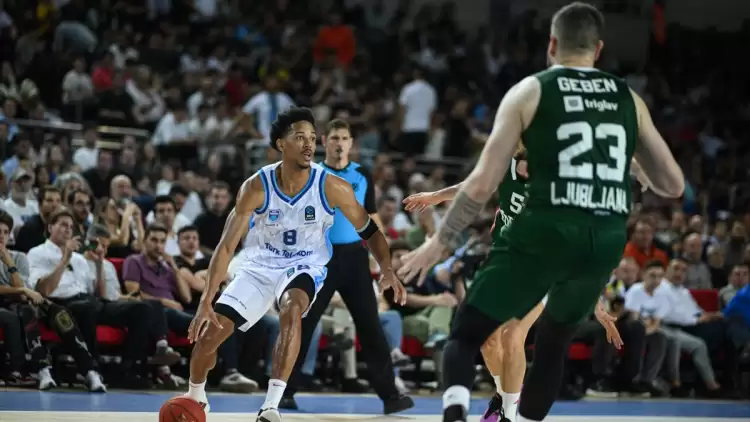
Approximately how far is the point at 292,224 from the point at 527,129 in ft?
8.85

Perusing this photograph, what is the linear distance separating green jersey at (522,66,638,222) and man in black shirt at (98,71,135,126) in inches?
452

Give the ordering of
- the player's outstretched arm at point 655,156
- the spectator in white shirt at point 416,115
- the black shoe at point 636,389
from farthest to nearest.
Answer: the spectator in white shirt at point 416,115 < the black shoe at point 636,389 < the player's outstretched arm at point 655,156

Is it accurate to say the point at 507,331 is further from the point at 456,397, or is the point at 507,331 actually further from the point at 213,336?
the point at 456,397

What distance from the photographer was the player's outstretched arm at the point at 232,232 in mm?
6848

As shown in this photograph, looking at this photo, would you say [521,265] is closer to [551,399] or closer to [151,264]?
[551,399]

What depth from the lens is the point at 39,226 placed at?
1120cm

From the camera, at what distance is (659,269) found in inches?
505

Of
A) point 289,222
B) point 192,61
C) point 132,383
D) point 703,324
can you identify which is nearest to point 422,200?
point 289,222

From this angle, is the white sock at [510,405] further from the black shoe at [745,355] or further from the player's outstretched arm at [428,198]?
the black shoe at [745,355]

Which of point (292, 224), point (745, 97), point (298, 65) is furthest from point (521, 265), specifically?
point (745, 97)

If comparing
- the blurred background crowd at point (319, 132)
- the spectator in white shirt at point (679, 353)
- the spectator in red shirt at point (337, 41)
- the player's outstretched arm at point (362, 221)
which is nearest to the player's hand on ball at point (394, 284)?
the player's outstretched arm at point (362, 221)

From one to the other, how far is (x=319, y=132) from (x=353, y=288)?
25.5ft

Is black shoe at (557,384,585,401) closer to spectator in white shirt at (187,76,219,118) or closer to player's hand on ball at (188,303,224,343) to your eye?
player's hand on ball at (188,303,224,343)

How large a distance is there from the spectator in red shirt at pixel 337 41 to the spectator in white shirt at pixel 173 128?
14.0 feet
